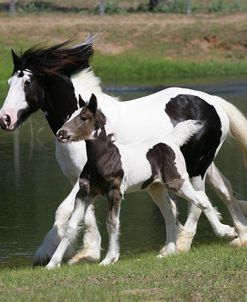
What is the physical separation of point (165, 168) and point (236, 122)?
2123 millimetres

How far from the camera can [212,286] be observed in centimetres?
830

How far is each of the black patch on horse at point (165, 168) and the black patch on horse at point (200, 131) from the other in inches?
39.6

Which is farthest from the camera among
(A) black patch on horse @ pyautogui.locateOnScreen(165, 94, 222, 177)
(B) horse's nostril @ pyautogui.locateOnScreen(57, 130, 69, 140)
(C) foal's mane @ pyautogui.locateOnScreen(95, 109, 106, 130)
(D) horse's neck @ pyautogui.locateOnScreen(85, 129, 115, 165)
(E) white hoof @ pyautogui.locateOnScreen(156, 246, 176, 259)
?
(A) black patch on horse @ pyautogui.locateOnScreen(165, 94, 222, 177)

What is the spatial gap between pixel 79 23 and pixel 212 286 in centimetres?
3798

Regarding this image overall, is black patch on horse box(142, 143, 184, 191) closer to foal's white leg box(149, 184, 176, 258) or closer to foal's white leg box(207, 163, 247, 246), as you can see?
foal's white leg box(149, 184, 176, 258)

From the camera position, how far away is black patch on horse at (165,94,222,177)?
12.0 meters

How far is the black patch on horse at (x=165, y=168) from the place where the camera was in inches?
427

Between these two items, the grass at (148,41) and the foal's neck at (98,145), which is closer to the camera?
the foal's neck at (98,145)

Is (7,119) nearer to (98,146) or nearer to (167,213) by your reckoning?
(98,146)

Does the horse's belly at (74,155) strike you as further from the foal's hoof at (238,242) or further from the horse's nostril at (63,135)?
the foal's hoof at (238,242)

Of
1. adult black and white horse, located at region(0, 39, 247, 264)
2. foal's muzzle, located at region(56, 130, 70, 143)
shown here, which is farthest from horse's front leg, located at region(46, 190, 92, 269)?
adult black and white horse, located at region(0, 39, 247, 264)

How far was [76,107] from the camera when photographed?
11.7 metres

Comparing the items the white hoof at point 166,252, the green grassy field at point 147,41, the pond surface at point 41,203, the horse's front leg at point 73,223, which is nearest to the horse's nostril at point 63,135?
the horse's front leg at point 73,223

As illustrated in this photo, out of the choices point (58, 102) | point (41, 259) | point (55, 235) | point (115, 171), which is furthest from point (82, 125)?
point (41, 259)
